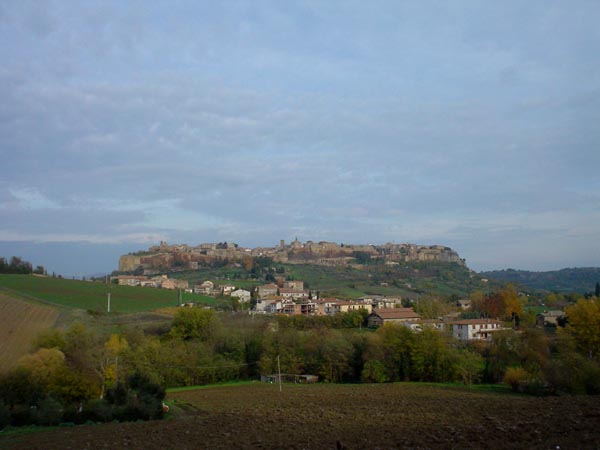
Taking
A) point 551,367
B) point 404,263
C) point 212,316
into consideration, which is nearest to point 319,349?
point 212,316

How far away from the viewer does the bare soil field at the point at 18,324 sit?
38881 mm

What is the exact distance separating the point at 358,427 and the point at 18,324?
1481 inches

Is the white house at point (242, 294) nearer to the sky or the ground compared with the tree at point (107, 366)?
nearer to the sky

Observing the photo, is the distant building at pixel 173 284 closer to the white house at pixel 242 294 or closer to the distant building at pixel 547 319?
the white house at pixel 242 294

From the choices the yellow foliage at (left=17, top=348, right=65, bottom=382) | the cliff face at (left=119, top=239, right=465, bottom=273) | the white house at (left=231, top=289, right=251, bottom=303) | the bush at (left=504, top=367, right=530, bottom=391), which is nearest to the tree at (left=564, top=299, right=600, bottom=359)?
the bush at (left=504, top=367, right=530, bottom=391)

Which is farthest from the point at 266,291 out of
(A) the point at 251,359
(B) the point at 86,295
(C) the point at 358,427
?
(C) the point at 358,427

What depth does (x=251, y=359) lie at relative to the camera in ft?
178

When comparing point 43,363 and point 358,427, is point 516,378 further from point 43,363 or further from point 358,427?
point 43,363

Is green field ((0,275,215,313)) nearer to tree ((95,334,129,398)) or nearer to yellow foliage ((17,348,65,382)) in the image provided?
tree ((95,334,129,398))

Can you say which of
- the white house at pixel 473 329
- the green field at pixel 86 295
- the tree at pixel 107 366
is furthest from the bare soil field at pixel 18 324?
the white house at pixel 473 329

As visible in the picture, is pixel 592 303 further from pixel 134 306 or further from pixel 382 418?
pixel 134 306

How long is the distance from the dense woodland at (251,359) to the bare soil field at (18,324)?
254 centimetres

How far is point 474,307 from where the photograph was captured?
85.6 metres

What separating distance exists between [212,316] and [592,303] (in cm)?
3759
